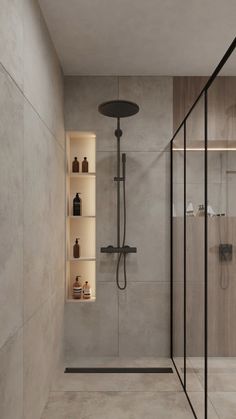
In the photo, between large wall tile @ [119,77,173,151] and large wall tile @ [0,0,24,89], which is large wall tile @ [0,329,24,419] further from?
large wall tile @ [119,77,173,151]

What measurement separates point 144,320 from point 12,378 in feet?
6.77

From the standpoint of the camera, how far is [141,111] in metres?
3.73

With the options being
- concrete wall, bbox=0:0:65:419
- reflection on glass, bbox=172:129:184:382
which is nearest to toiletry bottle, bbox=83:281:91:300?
concrete wall, bbox=0:0:65:419

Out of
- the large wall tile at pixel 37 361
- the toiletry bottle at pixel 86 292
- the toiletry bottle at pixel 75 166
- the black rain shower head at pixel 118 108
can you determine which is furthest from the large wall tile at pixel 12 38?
the toiletry bottle at pixel 86 292

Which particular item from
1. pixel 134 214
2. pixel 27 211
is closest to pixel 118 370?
pixel 134 214

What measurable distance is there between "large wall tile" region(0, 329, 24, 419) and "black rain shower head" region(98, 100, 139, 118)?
76.0 inches

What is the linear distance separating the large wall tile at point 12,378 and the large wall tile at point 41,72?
1.33 meters

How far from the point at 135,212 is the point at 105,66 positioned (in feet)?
4.61

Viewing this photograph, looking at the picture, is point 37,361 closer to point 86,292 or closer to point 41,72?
point 86,292

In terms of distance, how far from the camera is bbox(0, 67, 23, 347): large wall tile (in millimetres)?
1652

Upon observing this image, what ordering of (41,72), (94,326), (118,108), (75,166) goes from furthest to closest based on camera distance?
(75,166) < (94,326) < (118,108) < (41,72)

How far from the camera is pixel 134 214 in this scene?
372 cm

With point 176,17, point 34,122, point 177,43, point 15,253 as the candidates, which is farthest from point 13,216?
point 177,43

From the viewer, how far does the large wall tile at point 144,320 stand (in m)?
3.68
